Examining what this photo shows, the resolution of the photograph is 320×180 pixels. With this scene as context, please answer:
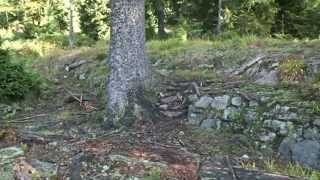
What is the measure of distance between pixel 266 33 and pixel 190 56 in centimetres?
553

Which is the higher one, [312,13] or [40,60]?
[312,13]

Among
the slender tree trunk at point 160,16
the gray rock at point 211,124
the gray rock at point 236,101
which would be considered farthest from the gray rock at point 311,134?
the slender tree trunk at point 160,16

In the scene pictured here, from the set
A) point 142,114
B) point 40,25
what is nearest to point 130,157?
point 142,114

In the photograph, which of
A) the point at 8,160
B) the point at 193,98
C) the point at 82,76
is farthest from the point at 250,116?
the point at 82,76

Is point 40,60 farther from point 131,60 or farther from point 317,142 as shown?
point 317,142

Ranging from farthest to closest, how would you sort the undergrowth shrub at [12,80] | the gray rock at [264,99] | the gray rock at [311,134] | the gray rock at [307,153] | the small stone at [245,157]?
the undergrowth shrub at [12,80]
the gray rock at [264,99]
the small stone at [245,157]
the gray rock at [311,134]
the gray rock at [307,153]

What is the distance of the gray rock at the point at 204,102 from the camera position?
9031mm

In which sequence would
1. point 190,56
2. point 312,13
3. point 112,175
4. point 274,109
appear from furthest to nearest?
point 312,13
point 190,56
point 274,109
point 112,175

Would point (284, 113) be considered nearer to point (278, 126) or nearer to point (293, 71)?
point (278, 126)

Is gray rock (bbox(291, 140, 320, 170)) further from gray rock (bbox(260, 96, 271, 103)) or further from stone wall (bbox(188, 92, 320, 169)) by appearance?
gray rock (bbox(260, 96, 271, 103))

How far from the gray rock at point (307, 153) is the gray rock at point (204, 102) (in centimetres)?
193

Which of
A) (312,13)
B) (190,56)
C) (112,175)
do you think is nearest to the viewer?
(112,175)

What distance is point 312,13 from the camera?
1708 cm

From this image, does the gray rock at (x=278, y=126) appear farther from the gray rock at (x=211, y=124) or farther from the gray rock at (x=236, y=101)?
the gray rock at (x=211, y=124)
